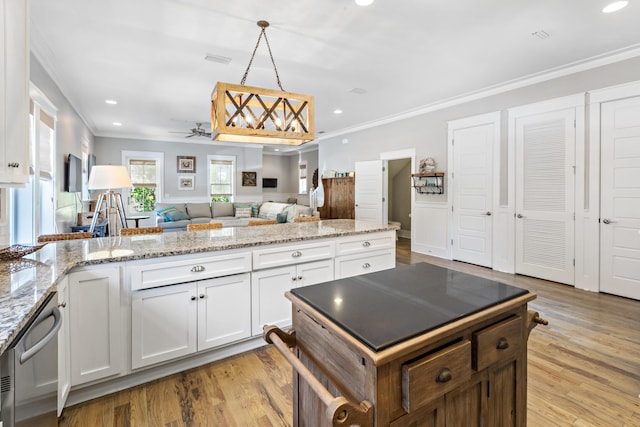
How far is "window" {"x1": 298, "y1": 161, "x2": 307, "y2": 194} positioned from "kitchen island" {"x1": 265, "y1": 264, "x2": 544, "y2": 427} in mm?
9846

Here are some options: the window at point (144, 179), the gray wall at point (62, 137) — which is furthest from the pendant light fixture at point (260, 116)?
the window at point (144, 179)

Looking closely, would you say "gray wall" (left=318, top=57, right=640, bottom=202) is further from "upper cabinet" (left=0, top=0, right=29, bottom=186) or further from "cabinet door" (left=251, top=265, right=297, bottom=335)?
"upper cabinet" (left=0, top=0, right=29, bottom=186)

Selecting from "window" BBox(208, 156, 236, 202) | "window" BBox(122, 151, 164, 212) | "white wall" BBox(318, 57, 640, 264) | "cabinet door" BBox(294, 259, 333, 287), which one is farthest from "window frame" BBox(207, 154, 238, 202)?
"cabinet door" BBox(294, 259, 333, 287)

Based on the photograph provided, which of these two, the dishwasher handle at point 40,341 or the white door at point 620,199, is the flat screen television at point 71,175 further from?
the white door at point 620,199

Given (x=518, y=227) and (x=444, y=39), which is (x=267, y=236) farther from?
(x=518, y=227)

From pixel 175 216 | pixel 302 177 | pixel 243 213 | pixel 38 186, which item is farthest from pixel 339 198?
pixel 38 186

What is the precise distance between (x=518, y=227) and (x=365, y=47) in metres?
3.23

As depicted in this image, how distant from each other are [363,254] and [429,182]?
3.15 m

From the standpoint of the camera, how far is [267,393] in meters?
1.93

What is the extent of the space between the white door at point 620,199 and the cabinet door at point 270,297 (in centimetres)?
368

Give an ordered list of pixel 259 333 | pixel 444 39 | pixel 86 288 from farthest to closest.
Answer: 1. pixel 444 39
2. pixel 259 333
3. pixel 86 288

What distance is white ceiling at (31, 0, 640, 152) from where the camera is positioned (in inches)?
103

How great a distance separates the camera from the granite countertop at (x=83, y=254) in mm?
1080

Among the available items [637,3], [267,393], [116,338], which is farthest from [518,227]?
[116,338]
